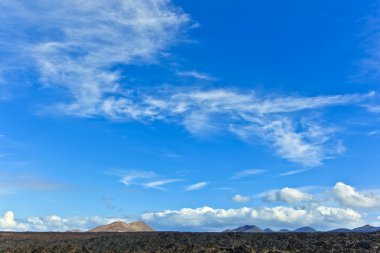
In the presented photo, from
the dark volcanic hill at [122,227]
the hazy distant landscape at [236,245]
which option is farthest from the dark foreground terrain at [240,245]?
the dark volcanic hill at [122,227]

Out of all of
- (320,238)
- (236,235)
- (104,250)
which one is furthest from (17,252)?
(320,238)

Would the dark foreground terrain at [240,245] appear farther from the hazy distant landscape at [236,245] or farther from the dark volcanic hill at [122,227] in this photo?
the dark volcanic hill at [122,227]

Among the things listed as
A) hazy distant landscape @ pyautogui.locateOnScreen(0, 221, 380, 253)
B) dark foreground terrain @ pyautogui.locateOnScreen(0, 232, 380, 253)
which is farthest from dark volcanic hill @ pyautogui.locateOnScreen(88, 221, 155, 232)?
dark foreground terrain @ pyautogui.locateOnScreen(0, 232, 380, 253)

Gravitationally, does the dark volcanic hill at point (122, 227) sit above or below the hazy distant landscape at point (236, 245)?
above

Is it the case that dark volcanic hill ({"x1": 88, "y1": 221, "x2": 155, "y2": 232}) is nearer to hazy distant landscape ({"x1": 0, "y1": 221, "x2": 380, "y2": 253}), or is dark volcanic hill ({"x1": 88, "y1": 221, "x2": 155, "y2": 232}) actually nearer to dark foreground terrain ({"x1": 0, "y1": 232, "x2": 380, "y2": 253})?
hazy distant landscape ({"x1": 0, "y1": 221, "x2": 380, "y2": 253})

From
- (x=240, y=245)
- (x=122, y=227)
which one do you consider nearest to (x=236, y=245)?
(x=240, y=245)

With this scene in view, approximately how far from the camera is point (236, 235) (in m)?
71.2

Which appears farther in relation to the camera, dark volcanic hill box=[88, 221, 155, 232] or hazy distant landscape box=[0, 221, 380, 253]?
dark volcanic hill box=[88, 221, 155, 232]

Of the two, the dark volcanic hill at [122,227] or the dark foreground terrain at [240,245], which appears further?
the dark volcanic hill at [122,227]

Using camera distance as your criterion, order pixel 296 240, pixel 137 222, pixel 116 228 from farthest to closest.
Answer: pixel 137 222 < pixel 116 228 < pixel 296 240

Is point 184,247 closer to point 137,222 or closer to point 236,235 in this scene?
point 236,235

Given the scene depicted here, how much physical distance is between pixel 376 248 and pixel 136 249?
27.1 metres

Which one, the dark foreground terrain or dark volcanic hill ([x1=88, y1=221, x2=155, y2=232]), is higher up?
dark volcanic hill ([x1=88, y1=221, x2=155, y2=232])

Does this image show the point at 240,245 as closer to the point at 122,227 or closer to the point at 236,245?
the point at 236,245
